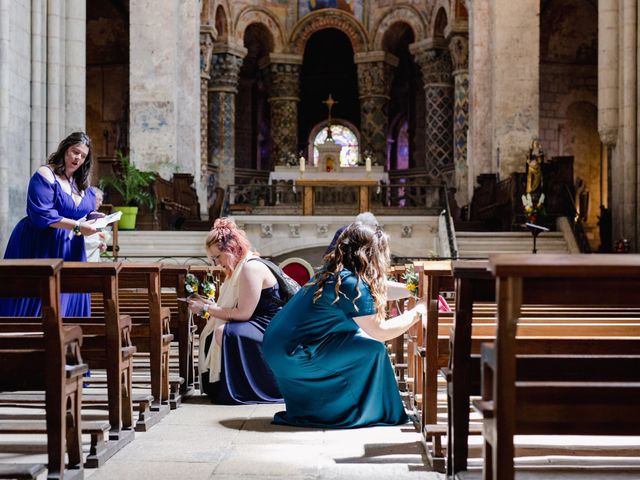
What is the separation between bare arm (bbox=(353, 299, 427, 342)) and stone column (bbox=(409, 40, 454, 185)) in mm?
21802

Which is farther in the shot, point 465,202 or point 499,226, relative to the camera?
point 465,202

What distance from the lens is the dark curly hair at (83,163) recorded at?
605 centimetres

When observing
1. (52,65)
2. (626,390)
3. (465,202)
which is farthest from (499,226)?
(626,390)

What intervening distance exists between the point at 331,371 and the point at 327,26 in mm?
25731

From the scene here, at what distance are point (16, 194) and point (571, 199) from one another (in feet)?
33.3

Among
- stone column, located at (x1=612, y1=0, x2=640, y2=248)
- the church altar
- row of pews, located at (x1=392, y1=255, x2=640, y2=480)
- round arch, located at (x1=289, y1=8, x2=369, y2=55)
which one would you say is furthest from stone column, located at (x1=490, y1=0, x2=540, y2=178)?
row of pews, located at (x1=392, y1=255, x2=640, y2=480)

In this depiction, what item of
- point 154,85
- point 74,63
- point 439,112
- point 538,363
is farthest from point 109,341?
point 439,112

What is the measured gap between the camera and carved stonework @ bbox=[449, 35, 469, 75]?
24.3 m

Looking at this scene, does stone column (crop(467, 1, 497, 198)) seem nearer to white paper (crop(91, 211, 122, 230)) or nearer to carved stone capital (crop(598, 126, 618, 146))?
carved stone capital (crop(598, 126, 618, 146))

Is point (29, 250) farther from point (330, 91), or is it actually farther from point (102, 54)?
point (330, 91)

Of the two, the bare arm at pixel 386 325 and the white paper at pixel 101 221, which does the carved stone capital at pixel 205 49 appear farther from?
the bare arm at pixel 386 325

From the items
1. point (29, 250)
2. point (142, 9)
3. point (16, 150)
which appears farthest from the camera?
point (142, 9)

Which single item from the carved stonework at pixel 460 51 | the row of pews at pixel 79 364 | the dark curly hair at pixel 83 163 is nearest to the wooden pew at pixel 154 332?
the row of pews at pixel 79 364

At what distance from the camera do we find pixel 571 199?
17.1 meters
